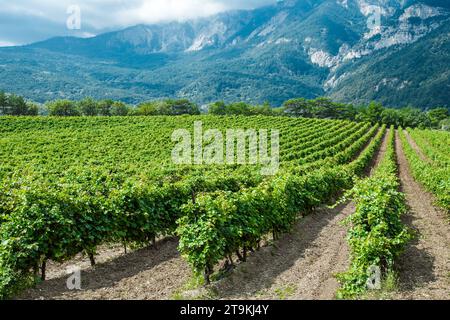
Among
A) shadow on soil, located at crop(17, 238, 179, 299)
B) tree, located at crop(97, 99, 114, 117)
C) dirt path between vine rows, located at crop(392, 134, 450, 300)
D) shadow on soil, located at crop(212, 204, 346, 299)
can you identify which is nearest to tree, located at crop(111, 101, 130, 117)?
tree, located at crop(97, 99, 114, 117)

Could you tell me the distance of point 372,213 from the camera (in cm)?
1048

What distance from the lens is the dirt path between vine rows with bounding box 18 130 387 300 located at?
856 centimetres

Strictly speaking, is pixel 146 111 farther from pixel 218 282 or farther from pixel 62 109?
pixel 218 282

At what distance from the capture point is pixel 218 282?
9.20 metres

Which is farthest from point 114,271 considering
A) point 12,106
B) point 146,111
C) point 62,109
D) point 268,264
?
point 12,106

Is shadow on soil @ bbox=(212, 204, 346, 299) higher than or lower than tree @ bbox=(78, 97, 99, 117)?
lower

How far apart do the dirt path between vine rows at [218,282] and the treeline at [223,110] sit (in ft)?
300

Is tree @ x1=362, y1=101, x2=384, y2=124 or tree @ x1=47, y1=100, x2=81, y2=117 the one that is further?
tree @ x1=362, y1=101, x2=384, y2=124

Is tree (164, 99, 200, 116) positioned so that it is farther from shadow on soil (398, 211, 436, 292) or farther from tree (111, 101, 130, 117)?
shadow on soil (398, 211, 436, 292)

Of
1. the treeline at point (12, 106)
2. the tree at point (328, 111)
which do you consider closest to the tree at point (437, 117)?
the tree at point (328, 111)

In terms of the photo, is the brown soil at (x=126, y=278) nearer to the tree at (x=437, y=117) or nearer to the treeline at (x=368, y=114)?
the treeline at (x=368, y=114)

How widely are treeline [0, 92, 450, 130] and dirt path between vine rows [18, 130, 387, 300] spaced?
9152 centimetres
